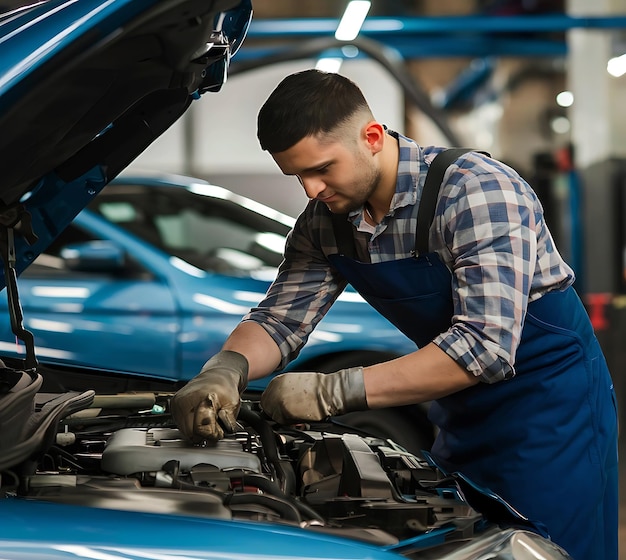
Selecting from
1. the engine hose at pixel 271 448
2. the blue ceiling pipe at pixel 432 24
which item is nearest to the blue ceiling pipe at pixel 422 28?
the blue ceiling pipe at pixel 432 24

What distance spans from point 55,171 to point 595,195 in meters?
6.68

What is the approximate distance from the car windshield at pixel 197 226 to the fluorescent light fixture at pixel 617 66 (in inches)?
A: 170

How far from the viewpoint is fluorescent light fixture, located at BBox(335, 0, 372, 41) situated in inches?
300

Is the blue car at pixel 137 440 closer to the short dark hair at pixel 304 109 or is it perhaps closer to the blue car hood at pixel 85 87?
the blue car hood at pixel 85 87

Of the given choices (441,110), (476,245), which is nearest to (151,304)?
(476,245)

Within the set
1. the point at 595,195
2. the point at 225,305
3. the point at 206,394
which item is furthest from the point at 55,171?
the point at 595,195

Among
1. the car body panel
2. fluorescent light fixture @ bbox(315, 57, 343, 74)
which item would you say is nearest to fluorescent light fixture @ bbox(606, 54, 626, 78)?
fluorescent light fixture @ bbox(315, 57, 343, 74)

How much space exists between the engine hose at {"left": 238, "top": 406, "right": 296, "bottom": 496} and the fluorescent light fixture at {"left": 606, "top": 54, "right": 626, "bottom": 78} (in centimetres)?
646

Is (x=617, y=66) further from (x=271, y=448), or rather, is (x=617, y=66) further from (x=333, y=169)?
(x=271, y=448)

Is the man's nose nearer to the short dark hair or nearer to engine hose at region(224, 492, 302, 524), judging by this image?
the short dark hair

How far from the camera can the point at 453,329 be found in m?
2.09

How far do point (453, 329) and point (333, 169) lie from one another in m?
0.43

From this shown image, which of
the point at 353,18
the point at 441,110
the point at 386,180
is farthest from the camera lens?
the point at 353,18

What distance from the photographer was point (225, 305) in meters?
4.32
